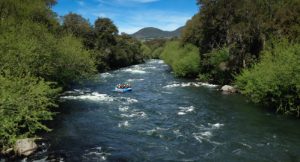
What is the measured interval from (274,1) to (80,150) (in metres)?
38.3

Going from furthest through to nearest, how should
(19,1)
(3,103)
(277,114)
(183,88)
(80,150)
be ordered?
(183,88), (19,1), (277,114), (80,150), (3,103)

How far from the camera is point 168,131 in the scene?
28.2m

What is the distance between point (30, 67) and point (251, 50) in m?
34.2

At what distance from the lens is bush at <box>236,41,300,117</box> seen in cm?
3231

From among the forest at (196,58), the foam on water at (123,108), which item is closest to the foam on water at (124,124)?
the foam on water at (123,108)

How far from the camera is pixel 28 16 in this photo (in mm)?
43875

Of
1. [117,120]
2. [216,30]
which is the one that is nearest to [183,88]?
[216,30]

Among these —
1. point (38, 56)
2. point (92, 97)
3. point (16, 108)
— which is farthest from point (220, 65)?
point (16, 108)

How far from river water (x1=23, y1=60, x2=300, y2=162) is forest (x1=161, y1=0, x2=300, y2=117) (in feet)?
8.16

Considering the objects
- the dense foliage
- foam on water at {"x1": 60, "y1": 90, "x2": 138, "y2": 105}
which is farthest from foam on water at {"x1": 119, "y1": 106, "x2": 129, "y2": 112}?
→ the dense foliage

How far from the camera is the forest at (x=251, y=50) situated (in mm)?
33562

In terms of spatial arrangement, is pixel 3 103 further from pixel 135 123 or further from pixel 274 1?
pixel 274 1

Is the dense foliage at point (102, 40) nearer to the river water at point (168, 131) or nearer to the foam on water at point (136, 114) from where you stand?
the river water at point (168, 131)

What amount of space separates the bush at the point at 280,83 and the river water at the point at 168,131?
5.38ft
